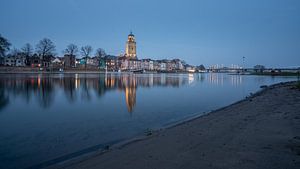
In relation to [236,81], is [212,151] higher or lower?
lower

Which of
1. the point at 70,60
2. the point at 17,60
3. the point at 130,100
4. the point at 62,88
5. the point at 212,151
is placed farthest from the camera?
the point at 70,60

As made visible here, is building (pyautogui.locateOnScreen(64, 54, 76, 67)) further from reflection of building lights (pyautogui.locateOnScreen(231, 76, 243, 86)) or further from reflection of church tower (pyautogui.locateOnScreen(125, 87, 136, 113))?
reflection of church tower (pyautogui.locateOnScreen(125, 87, 136, 113))

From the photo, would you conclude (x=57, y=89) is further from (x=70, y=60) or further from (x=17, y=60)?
(x=17, y=60)

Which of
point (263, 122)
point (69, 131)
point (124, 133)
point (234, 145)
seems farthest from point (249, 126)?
point (69, 131)

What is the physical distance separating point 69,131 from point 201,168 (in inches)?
301

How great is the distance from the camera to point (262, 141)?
333 inches

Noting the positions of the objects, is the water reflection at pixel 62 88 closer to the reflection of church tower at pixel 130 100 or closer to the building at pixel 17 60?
the reflection of church tower at pixel 130 100

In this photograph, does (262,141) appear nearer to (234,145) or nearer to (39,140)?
(234,145)

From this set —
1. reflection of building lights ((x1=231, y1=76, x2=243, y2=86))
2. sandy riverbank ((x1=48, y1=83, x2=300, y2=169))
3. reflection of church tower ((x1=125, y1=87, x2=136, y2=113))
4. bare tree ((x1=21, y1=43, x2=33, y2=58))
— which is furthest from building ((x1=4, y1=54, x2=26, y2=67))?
sandy riverbank ((x1=48, y1=83, x2=300, y2=169))

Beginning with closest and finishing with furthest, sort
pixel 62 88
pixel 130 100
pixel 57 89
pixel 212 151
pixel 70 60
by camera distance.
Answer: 1. pixel 212 151
2. pixel 130 100
3. pixel 57 89
4. pixel 62 88
5. pixel 70 60

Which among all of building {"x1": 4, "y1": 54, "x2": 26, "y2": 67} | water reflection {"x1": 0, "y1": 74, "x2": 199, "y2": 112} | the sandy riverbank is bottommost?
the sandy riverbank

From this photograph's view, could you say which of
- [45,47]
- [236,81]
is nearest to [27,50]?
[45,47]

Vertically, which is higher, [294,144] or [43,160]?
[294,144]

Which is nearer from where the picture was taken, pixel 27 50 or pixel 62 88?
pixel 62 88
